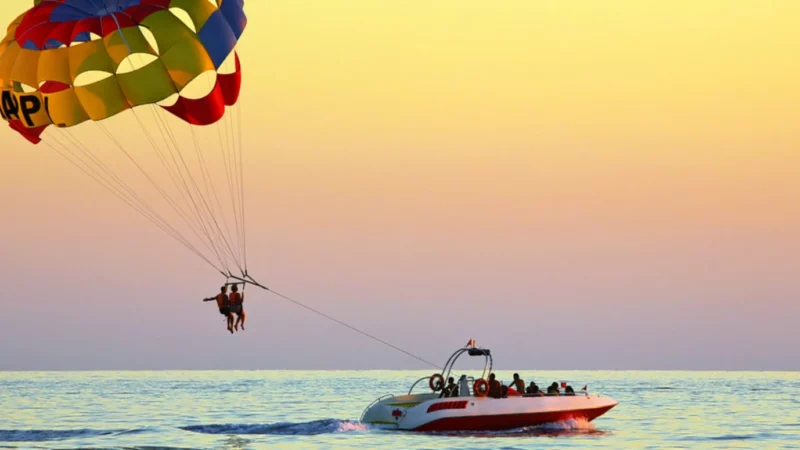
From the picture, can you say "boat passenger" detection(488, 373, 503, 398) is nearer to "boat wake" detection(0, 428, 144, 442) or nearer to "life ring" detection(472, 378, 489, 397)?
"life ring" detection(472, 378, 489, 397)

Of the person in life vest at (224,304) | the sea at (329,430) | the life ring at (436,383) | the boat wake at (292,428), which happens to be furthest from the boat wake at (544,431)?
the person in life vest at (224,304)

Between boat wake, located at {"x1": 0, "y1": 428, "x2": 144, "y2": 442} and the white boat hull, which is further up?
the white boat hull

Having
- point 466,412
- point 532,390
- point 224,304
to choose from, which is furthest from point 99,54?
point 532,390

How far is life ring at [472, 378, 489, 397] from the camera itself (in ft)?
113

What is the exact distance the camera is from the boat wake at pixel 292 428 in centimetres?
3709

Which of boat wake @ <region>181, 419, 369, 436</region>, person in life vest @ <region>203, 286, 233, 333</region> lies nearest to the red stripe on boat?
boat wake @ <region>181, 419, 369, 436</region>

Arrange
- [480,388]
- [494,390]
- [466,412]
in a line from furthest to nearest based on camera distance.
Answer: [494,390] < [480,388] < [466,412]

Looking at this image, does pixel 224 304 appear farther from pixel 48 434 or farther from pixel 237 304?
pixel 48 434

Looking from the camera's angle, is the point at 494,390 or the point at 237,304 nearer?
the point at 237,304

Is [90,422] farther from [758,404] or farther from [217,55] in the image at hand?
[758,404]

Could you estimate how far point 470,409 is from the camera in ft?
113

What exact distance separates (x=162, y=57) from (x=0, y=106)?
4.37 meters

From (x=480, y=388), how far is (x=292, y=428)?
292 inches

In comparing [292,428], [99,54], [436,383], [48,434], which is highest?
[99,54]
